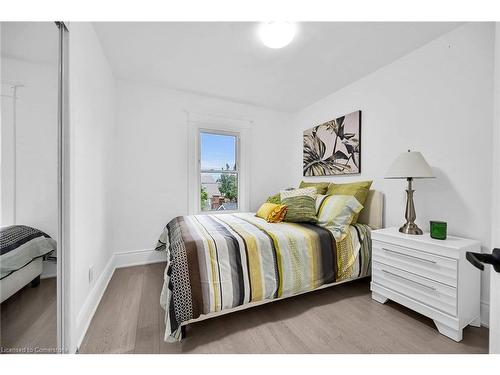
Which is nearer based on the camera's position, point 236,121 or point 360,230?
point 360,230

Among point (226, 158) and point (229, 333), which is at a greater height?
point (226, 158)

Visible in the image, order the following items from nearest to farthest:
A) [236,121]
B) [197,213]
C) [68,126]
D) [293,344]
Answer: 1. [68,126]
2. [293,344]
3. [197,213]
4. [236,121]

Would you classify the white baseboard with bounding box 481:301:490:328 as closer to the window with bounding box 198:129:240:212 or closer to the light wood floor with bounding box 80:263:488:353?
the light wood floor with bounding box 80:263:488:353

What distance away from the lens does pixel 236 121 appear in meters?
3.31

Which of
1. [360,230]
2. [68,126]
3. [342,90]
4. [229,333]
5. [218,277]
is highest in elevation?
[342,90]

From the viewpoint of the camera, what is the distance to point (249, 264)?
157 centimetres

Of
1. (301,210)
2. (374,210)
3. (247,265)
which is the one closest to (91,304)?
(247,265)

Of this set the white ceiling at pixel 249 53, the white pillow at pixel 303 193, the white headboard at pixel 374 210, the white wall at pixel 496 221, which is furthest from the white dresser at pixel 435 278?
the white ceiling at pixel 249 53

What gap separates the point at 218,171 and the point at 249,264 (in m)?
2.00

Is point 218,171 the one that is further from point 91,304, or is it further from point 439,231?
point 439,231

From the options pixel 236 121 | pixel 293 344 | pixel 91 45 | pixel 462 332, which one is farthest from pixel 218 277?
pixel 236 121

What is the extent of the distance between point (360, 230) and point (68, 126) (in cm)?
249
